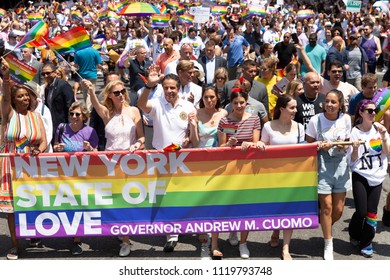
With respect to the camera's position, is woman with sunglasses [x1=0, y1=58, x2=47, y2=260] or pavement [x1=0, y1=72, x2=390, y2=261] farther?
pavement [x1=0, y1=72, x2=390, y2=261]

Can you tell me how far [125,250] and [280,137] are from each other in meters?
1.85

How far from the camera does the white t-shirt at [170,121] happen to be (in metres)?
6.28

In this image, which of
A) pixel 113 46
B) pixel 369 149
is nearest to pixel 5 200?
pixel 369 149

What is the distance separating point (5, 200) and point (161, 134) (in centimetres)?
161

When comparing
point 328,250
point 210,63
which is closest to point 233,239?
point 328,250

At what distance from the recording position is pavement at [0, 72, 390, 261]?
6148 millimetres

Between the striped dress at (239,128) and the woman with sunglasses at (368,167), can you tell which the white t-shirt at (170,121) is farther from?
the woman with sunglasses at (368,167)

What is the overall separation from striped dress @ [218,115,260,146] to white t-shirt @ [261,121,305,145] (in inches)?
5.0

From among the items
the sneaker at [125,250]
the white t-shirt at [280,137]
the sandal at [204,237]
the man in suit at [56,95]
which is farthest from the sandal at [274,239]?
the man in suit at [56,95]

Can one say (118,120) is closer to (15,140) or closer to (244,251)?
(15,140)

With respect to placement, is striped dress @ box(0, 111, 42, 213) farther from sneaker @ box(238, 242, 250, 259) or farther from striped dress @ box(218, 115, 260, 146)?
sneaker @ box(238, 242, 250, 259)

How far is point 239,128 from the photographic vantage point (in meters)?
6.01

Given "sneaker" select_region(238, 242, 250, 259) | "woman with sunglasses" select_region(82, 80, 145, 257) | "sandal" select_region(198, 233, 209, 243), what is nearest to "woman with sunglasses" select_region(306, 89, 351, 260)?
"sneaker" select_region(238, 242, 250, 259)

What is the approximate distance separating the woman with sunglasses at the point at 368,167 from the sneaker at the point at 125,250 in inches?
88.0
